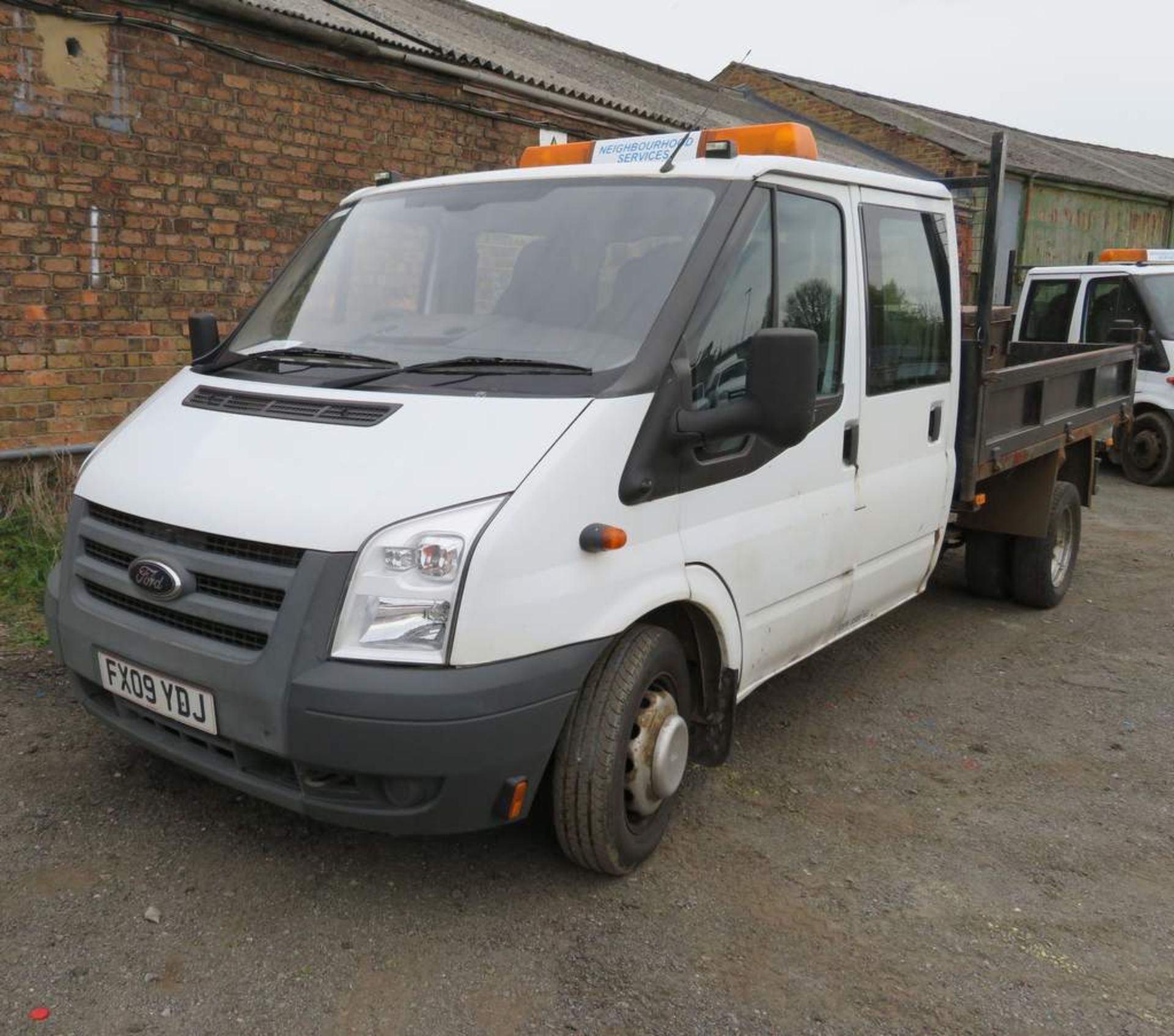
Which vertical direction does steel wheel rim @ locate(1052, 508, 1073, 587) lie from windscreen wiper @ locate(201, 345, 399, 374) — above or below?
below

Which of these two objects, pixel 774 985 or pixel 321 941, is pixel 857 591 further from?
pixel 321 941

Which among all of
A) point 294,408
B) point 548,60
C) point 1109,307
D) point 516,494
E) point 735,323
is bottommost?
point 516,494

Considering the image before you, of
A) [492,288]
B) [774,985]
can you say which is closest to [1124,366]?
[492,288]

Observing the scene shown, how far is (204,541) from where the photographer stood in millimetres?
2854

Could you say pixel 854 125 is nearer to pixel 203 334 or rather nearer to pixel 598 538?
pixel 203 334

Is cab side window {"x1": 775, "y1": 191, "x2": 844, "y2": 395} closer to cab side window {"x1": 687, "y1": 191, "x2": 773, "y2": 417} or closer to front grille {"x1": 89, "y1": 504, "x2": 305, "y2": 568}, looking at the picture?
cab side window {"x1": 687, "y1": 191, "x2": 773, "y2": 417}

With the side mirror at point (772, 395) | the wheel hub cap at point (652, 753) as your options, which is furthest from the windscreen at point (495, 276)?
the wheel hub cap at point (652, 753)

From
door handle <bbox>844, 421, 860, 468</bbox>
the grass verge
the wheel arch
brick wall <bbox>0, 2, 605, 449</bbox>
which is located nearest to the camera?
the wheel arch

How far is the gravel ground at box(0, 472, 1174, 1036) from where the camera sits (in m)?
2.68

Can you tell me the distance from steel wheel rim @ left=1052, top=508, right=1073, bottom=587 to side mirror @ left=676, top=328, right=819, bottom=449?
3714mm

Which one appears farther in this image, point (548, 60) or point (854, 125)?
point (854, 125)

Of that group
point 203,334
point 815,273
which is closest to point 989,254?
point 815,273

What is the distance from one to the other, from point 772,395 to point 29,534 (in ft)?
15.0

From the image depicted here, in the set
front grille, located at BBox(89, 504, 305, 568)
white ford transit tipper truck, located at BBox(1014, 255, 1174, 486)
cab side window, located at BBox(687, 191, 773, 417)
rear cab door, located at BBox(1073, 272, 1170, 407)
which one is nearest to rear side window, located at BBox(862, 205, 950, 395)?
cab side window, located at BBox(687, 191, 773, 417)
